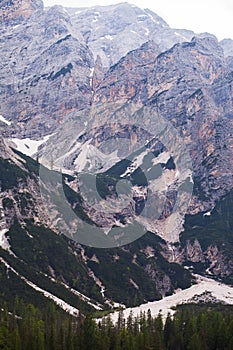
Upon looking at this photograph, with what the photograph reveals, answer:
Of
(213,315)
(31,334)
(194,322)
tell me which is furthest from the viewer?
(213,315)

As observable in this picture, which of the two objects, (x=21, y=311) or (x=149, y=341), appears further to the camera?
(x=21, y=311)

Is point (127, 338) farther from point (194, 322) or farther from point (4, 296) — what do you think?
point (4, 296)

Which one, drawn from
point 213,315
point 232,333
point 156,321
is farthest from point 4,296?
point 232,333

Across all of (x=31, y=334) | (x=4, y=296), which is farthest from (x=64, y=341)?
(x=4, y=296)

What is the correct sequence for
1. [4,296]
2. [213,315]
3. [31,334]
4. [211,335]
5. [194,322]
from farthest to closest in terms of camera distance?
[4,296]
[213,315]
[194,322]
[211,335]
[31,334]

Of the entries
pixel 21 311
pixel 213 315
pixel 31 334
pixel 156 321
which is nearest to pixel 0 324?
pixel 31 334

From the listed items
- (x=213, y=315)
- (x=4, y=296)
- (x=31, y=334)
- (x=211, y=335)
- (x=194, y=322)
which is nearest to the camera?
(x=31, y=334)

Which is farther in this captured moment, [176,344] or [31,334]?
[176,344]

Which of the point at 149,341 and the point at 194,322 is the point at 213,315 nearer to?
the point at 194,322
